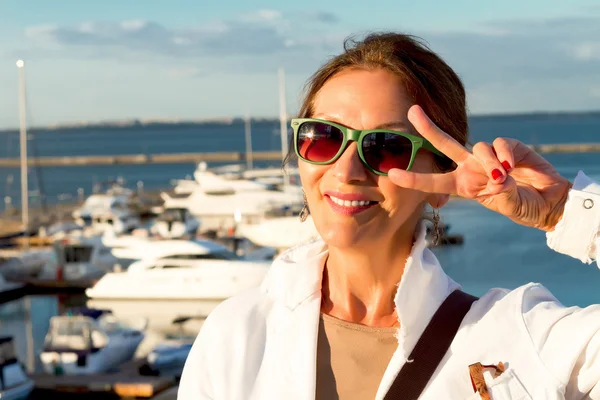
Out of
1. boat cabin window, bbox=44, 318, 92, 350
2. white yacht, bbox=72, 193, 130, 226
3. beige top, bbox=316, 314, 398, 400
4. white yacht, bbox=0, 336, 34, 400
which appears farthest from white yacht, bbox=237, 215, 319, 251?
beige top, bbox=316, 314, 398, 400

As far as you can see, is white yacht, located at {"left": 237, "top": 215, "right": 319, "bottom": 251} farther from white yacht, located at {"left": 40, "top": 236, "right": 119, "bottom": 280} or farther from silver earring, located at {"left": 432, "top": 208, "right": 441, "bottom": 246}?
silver earring, located at {"left": 432, "top": 208, "right": 441, "bottom": 246}

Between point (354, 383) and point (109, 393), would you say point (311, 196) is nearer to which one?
point (354, 383)

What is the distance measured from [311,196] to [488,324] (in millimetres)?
568

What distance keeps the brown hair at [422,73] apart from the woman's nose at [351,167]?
0.20m

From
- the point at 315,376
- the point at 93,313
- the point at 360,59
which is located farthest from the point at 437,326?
the point at 93,313

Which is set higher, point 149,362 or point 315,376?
point 315,376

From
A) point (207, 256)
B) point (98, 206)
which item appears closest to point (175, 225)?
point (98, 206)

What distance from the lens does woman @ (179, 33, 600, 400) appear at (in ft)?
6.37

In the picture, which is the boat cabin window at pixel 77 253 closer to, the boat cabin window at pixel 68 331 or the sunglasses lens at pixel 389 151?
the boat cabin window at pixel 68 331

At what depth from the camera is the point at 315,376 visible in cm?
224

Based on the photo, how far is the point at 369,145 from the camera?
2199 millimetres

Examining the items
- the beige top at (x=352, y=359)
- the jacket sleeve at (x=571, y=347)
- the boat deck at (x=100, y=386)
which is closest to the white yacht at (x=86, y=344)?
the boat deck at (x=100, y=386)

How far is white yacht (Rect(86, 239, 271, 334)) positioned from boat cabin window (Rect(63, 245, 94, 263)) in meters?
3.42

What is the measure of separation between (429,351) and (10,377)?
1283 cm
